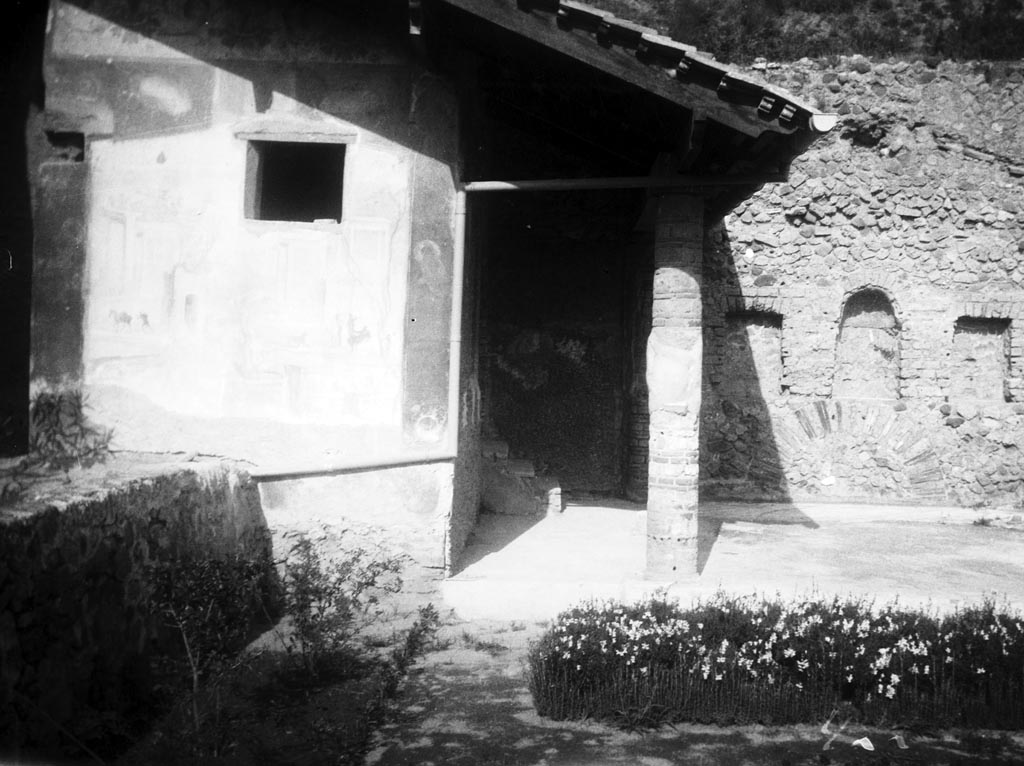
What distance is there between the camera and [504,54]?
251 inches

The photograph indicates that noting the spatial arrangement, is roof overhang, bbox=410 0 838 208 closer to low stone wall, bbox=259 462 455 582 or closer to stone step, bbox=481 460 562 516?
low stone wall, bbox=259 462 455 582

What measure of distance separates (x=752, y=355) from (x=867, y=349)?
1535mm

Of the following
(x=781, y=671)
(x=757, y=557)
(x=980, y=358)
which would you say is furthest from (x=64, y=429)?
(x=980, y=358)

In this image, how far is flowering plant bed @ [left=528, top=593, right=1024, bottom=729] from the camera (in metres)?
4.35

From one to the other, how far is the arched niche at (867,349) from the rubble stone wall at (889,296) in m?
0.09

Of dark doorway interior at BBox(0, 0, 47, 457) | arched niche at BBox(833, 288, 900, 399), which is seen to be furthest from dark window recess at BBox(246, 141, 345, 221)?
arched niche at BBox(833, 288, 900, 399)

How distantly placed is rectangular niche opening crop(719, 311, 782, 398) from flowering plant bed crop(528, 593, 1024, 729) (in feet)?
21.8

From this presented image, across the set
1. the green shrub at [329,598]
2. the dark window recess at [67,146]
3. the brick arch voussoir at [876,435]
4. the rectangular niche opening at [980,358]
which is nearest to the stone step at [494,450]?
the green shrub at [329,598]

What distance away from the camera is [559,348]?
10953 mm

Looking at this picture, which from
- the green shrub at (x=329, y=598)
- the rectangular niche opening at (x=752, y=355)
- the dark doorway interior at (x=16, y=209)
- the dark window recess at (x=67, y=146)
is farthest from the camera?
the rectangular niche opening at (x=752, y=355)

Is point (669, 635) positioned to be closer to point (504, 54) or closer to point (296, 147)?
point (504, 54)

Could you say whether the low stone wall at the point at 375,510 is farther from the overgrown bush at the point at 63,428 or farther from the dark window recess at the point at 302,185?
the dark window recess at the point at 302,185

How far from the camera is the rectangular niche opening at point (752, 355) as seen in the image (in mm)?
11367

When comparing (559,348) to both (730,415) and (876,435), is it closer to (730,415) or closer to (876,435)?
(730,415)
